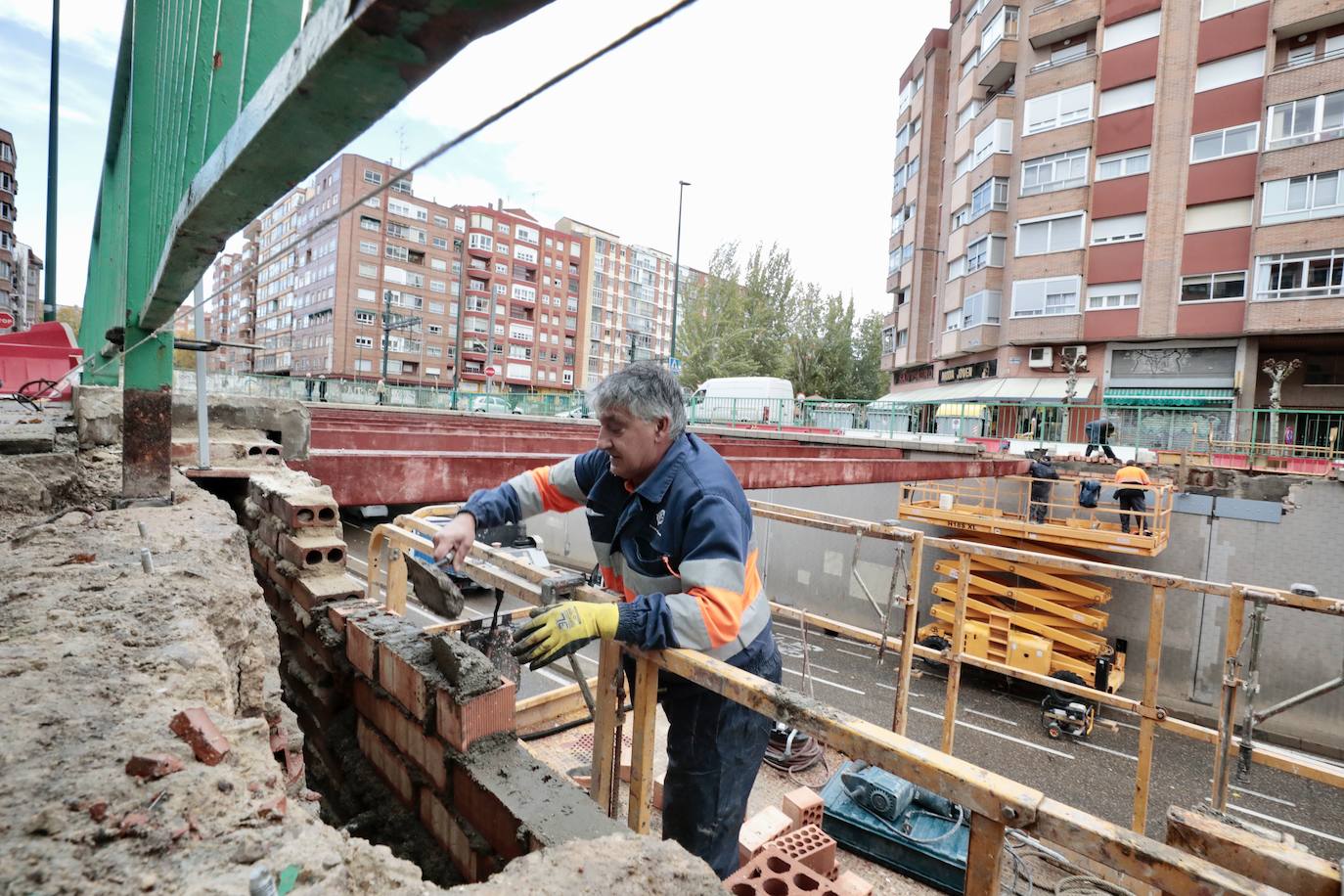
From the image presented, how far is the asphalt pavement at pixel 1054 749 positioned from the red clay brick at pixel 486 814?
685 cm

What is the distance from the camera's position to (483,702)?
7.12 feet

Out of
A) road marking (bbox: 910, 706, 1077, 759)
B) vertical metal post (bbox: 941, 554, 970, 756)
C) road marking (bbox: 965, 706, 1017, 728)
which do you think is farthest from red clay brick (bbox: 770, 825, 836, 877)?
road marking (bbox: 965, 706, 1017, 728)

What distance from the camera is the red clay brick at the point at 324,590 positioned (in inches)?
123

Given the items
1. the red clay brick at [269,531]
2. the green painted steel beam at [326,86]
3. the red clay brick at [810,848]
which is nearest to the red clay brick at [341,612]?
the red clay brick at [269,531]

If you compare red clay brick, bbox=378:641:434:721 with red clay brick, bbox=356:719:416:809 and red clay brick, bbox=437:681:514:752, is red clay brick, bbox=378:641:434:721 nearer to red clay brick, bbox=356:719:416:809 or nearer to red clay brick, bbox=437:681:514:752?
red clay brick, bbox=437:681:514:752

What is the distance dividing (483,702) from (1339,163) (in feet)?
86.8

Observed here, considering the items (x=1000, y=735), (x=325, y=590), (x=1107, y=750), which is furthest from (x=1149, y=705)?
(x=1107, y=750)

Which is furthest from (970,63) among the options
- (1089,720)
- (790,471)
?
(790,471)

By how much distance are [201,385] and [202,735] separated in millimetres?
2669

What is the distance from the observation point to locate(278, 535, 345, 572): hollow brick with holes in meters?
3.21

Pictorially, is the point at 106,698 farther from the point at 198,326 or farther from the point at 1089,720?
the point at 1089,720

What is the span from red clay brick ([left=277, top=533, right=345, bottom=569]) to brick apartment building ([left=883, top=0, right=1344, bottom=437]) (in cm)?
2353

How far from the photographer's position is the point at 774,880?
3061 millimetres

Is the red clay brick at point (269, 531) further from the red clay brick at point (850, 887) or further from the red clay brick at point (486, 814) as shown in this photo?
the red clay brick at point (850, 887)
